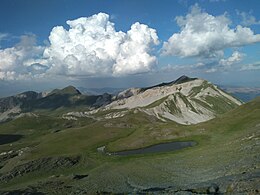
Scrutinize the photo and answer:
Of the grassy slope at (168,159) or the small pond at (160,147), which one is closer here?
the grassy slope at (168,159)

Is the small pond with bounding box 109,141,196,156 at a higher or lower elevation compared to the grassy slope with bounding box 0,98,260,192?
lower

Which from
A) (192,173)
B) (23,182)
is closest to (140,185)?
(192,173)

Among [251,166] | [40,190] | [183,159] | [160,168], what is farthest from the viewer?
[183,159]

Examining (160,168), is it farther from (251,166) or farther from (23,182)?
(23,182)

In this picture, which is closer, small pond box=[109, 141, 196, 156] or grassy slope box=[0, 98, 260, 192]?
grassy slope box=[0, 98, 260, 192]

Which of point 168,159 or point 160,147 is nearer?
point 168,159

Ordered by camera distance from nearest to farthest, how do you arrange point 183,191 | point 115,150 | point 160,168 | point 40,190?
1. point 183,191
2. point 40,190
3. point 160,168
4. point 115,150

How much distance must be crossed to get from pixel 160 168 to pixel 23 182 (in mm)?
44860

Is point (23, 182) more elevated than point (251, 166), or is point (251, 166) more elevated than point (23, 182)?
point (251, 166)

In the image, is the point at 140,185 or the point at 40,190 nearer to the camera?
the point at 140,185

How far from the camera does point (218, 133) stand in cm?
14675

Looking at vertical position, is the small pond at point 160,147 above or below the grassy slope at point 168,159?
below

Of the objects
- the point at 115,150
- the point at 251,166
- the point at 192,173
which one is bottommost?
the point at 115,150

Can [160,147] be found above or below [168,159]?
below
